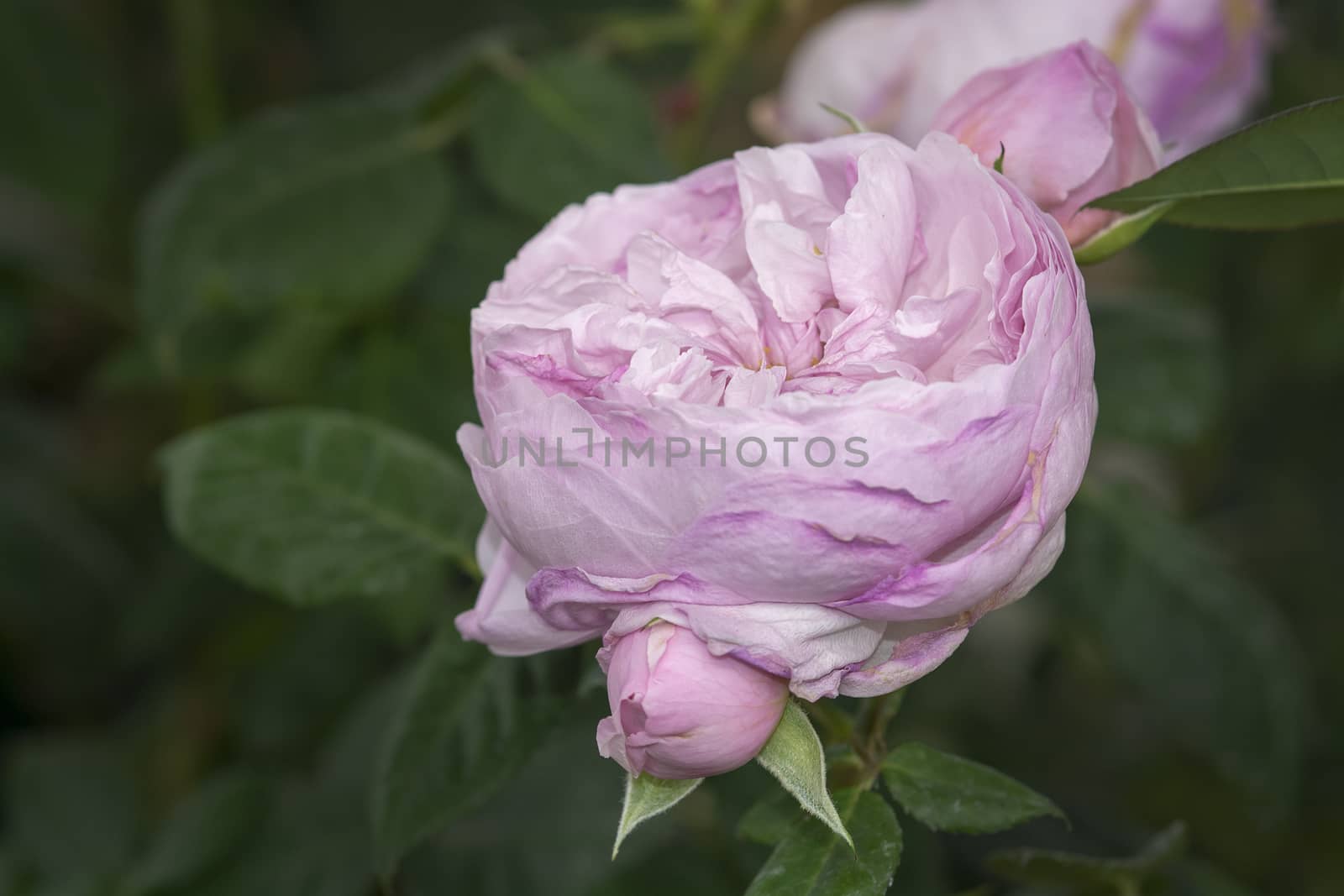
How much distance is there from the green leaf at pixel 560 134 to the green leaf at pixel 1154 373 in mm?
338

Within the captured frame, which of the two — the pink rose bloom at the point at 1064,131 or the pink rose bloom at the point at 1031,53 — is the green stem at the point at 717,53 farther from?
the pink rose bloom at the point at 1064,131

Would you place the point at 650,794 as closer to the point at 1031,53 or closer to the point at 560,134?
the point at 1031,53

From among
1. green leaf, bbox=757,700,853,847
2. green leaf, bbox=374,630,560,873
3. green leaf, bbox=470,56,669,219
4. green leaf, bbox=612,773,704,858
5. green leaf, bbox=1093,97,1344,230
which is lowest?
green leaf, bbox=374,630,560,873

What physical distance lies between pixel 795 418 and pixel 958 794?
0.53ft

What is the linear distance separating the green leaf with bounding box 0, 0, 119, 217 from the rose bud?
1080mm

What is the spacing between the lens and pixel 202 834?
779 mm

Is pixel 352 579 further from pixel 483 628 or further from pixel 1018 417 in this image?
pixel 1018 417

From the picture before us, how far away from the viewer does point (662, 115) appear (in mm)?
922

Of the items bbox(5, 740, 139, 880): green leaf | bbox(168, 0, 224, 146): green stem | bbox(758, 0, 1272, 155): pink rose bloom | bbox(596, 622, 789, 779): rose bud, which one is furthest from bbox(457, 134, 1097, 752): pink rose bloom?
bbox(168, 0, 224, 146): green stem

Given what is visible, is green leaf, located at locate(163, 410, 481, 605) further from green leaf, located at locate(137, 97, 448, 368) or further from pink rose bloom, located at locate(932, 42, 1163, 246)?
pink rose bloom, located at locate(932, 42, 1163, 246)

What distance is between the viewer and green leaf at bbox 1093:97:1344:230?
0.40 metres

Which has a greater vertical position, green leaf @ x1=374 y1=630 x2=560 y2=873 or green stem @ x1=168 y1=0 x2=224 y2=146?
green stem @ x1=168 y1=0 x2=224 y2=146

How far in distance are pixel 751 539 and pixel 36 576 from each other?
1.11 metres

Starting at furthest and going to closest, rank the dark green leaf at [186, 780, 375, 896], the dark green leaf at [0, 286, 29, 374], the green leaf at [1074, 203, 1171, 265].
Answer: the dark green leaf at [0, 286, 29, 374] < the dark green leaf at [186, 780, 375, 896] < the green leaf at [1074, 203, 1171, 265]
